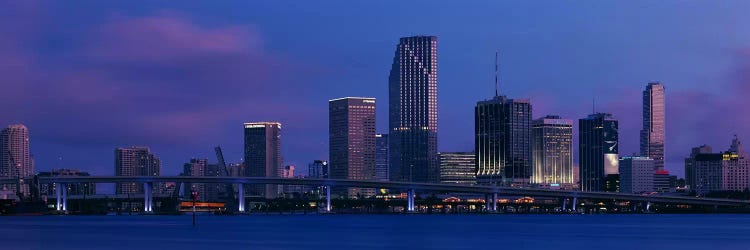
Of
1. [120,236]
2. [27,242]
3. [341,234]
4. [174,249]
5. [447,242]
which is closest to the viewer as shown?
[174,249]

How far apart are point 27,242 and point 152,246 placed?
11413mm

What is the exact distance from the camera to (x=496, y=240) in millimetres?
121000

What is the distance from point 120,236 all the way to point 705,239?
56547 millimetres

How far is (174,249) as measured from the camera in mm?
98562

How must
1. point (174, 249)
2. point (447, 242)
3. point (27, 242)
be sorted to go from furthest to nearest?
point (447, 242), point (27, 242), point (174, 249)

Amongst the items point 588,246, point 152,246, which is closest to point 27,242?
point 152,246

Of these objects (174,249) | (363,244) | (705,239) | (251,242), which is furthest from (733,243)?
(174,249)

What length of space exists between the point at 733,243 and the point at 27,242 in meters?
60.8

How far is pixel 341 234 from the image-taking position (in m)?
135

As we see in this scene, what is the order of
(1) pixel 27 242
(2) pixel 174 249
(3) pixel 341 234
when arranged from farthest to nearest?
(3) pixel 341 234
(1) pixel 27 242
(2) pixel 174 249

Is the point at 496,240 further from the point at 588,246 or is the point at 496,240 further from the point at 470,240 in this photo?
the point at 588,246

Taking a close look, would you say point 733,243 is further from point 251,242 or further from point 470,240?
point 251,242

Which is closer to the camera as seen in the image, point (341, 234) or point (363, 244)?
point (363, 244)

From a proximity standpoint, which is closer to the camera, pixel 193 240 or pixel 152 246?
pixel 152 246
